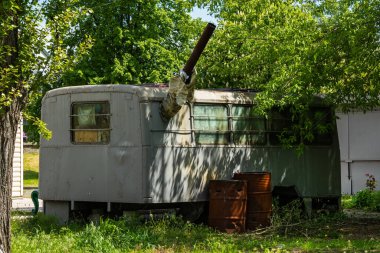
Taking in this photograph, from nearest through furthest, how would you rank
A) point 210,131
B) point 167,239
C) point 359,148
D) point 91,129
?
point 167,239 < point 91,129 < point 210,131 < point 359,148

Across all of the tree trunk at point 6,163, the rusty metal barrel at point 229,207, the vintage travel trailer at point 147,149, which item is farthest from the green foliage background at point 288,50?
the rusty metal barrel at point 229,207

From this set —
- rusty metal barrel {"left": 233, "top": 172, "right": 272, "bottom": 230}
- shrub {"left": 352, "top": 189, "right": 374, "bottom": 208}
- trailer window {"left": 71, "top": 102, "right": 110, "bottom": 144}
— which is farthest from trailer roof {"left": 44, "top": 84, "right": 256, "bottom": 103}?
shrub {"left": 352, "top": 189, "right": 374, "bottom": 208}

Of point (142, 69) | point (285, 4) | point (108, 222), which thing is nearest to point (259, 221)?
point (108, 222)

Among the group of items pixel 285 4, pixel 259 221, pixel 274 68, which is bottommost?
pixel 259 221

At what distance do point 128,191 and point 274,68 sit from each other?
14.1 ft

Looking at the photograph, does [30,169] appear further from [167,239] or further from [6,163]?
[6,163]

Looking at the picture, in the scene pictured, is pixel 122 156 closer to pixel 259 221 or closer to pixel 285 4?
pixel 259 221

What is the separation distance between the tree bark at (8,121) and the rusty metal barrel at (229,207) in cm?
596

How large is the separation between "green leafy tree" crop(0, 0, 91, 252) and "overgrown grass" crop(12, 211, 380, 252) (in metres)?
2.29

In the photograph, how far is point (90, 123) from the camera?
1388 cm

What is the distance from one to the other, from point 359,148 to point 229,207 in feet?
36.6

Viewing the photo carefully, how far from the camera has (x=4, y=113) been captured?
8031 millimetres

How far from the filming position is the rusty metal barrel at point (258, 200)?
13922 mm

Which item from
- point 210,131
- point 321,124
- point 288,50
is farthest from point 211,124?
point 321,124
